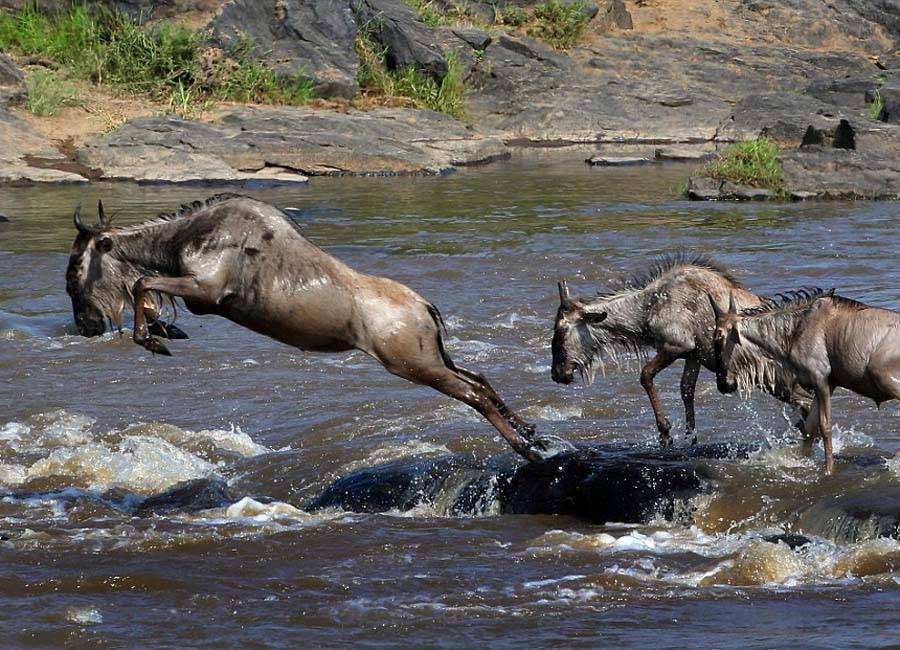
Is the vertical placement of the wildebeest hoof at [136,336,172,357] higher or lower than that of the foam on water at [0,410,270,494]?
higher

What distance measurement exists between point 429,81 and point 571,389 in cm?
2211

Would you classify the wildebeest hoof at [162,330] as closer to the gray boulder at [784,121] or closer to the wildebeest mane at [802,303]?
the wildebeest mane at [802,303]

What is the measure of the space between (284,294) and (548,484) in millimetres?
1897

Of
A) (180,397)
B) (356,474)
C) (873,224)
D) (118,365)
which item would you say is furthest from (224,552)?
(873,224)

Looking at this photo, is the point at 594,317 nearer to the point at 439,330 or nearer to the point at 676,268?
the point at 676,268

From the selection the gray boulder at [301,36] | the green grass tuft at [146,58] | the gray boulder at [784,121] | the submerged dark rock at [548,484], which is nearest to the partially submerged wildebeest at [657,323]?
the submerged dark rock at [548,484]

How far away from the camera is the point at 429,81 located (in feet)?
107

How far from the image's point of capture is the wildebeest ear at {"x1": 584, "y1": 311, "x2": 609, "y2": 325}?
29.9 ft

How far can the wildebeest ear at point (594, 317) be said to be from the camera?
9125 mm

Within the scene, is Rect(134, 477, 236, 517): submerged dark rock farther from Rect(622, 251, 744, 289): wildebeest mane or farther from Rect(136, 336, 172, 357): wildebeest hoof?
Rect(622, 251, 744, 289): wildebeest mane

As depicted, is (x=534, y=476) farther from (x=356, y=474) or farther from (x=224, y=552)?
(x=224, y=552)

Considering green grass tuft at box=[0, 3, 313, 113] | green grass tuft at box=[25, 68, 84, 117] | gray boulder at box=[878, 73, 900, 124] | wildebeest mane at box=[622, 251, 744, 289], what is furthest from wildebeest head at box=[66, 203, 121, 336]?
gray boulder at box=[878, 73, 900, 124]

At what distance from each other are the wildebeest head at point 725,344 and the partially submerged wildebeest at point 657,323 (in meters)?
0.46

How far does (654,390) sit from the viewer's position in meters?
9.14
